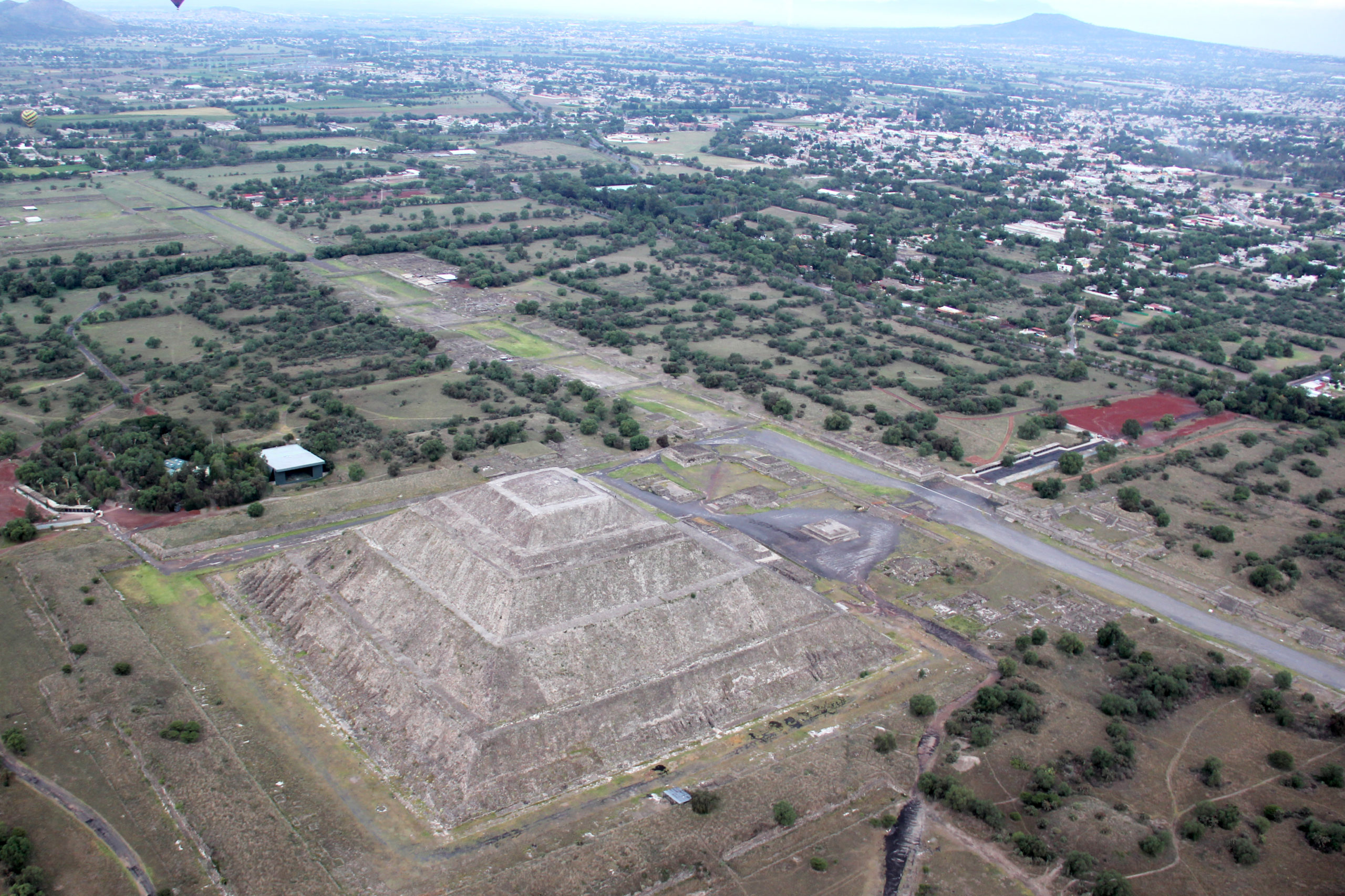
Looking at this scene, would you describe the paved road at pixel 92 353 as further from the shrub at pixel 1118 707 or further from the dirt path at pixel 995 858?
the shrub at pixel 1118 707

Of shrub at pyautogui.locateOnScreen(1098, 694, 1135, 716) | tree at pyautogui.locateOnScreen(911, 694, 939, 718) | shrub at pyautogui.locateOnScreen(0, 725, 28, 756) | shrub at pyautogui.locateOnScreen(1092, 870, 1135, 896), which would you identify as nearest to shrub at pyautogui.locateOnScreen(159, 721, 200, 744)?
shrub at pyautogui.locateOnScreen(0, 725, 28, 756)

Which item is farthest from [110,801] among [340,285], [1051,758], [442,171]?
[442,171]

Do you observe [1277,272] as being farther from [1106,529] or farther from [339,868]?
[339,868]

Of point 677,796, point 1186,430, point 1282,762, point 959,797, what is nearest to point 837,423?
point 1186,430

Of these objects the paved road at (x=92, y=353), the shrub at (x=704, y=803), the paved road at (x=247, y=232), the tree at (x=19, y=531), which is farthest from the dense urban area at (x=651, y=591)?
the paved road at (x=247, y=232)

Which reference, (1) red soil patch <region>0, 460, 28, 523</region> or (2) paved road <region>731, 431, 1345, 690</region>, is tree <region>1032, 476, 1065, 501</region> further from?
(1) red soil patch <region>0, 460, 28, 523</region>
